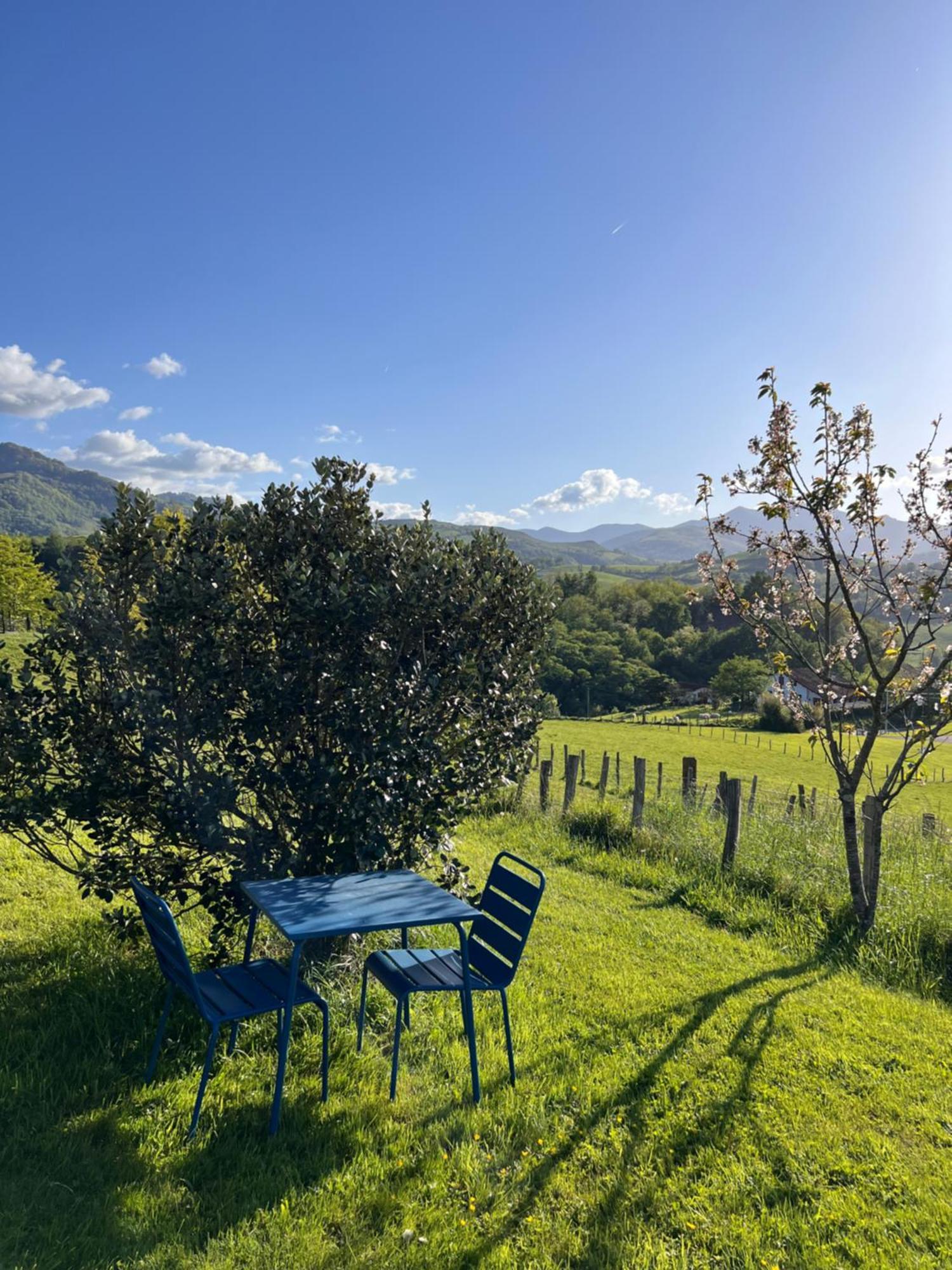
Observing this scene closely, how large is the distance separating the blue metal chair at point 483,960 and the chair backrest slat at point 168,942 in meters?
1.10

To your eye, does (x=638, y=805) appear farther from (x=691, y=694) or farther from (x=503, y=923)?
(x=691, y=694)

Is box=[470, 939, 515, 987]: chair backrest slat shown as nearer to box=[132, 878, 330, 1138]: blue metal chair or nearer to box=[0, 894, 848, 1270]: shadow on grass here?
box=[0, 894, 848, 1270]: shadow on grass

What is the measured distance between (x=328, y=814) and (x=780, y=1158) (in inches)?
124

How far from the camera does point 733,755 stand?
1843 inches

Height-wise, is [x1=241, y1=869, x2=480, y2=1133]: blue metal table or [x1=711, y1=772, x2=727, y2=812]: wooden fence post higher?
[x1=241, y1=869, x2=480, y2=1133]: blue metal table

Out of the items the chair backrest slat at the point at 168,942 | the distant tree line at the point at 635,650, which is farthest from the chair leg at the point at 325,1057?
the distant tree line at the point at 635,650

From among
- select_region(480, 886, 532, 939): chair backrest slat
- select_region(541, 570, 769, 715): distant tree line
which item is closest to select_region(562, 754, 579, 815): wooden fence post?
select_region(480, 886, 532, 939): chair backrest slat

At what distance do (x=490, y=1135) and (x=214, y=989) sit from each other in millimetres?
1617

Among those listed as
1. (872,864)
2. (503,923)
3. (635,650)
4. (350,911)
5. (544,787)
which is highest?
(350,911)

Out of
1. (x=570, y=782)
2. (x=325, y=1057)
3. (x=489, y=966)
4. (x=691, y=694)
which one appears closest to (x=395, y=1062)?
(x=325, y=1057)

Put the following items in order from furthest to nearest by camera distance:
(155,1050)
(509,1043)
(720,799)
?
(720,799)
(509,1043)
(155,1050)

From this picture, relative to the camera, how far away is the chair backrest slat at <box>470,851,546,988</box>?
4.36m

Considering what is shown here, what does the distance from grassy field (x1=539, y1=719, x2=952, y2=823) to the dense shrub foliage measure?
68.8 ft

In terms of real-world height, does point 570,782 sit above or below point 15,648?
above
